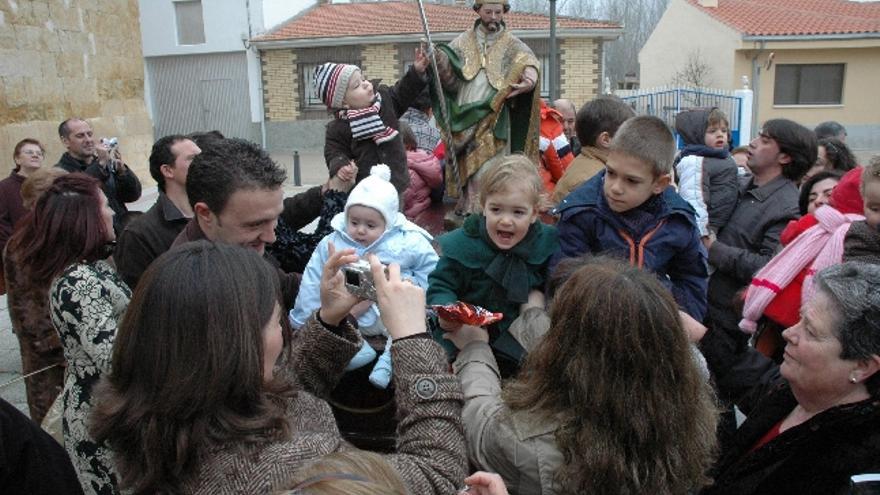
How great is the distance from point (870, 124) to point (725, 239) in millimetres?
26529

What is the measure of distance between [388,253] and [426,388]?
1.24m

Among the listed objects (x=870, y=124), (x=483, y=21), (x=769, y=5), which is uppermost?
(x=769, y=5)

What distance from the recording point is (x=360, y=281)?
6.61 ft

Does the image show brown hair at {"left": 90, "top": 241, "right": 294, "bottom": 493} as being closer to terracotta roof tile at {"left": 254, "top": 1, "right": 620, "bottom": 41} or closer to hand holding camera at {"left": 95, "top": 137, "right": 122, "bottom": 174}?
hand holding camera at {"left": 95, "top": 137, "right": 122, "bottom": 174}

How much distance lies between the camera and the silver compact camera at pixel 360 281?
1.99m

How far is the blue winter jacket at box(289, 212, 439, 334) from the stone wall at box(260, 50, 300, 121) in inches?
952

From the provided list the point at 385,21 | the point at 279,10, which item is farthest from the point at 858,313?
the point at 279,10

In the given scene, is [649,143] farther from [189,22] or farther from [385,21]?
[189,22]

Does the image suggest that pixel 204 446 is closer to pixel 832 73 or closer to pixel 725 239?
pixel 725 239

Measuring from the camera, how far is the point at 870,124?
85.5ft

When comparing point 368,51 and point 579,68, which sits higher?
point 368,51

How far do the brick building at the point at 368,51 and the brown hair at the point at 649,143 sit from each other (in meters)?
22.0

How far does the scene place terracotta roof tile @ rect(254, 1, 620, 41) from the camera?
2511cm

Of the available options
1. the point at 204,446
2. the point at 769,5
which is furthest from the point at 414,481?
the point at 769,5
